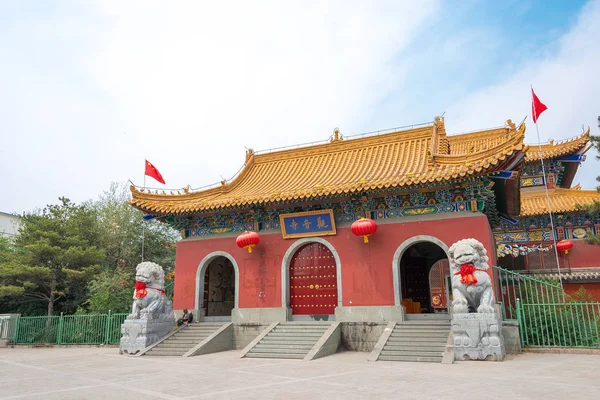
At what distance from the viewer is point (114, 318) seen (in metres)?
13.8

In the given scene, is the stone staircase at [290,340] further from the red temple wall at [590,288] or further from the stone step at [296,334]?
the red temple wall at [590,288]

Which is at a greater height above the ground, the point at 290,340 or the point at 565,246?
the point at 565,246

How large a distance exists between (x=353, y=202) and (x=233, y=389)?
22.4ft

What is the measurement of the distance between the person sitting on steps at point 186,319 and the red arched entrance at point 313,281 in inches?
118

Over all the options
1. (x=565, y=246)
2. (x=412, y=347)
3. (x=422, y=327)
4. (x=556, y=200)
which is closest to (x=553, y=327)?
(x=422, y=327)

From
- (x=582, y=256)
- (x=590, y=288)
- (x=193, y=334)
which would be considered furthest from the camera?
(x=582, y=256)

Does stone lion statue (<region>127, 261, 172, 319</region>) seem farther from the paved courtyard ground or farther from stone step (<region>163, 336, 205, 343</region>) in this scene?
the paved courtyard ground

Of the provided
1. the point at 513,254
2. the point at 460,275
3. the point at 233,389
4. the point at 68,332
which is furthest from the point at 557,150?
the point at 68,332

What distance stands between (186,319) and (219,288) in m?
2.89

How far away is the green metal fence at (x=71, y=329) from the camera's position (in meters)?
13.7

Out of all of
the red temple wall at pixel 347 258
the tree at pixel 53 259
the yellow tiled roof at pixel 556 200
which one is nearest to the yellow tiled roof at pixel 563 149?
the yellow tiled roof at pixel 556 200

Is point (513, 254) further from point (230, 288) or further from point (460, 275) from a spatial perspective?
point (230, 288)

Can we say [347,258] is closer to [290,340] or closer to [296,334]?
[296,334]

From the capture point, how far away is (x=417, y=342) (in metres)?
9.41
